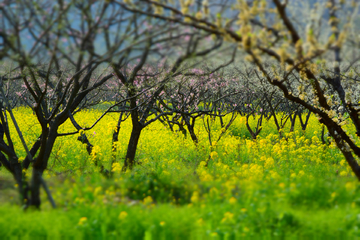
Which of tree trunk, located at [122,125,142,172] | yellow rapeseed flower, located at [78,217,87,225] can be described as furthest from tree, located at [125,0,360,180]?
tree trunk, located at [122,125,142,172]

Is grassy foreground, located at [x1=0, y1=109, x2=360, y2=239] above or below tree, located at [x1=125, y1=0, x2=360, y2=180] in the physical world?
below

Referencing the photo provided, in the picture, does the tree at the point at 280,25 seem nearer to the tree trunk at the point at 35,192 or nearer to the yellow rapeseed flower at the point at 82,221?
the yellow rapeseed flower at the point at 82,221

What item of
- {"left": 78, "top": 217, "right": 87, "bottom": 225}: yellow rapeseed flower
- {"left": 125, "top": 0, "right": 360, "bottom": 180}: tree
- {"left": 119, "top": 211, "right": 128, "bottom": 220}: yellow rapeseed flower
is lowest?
{"left": 78, "top": 217, "right": 87, "bottom": 225}: yellow rapeseed flower

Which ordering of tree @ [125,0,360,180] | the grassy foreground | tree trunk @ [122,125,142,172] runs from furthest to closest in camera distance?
1. tree trunk @ [122,125,142,172]
2. the grassy foreground
3. tree @ [125,0,360,180]

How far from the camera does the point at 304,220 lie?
343cm

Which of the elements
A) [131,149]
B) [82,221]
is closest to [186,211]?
[82,221]

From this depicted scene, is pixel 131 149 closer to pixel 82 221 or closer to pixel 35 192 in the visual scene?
pixel 35 192

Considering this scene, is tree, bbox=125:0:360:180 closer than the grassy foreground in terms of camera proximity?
Yes

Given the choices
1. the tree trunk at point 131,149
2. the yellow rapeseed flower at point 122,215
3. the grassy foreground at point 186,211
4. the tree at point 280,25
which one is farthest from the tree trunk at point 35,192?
the tree trunk at point 131,149

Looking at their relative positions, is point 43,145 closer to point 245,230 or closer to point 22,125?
point 245,230

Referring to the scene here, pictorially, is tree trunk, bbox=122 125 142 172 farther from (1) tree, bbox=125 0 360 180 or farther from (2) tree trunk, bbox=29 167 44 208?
(1) tree, bbox=125 0 360 180

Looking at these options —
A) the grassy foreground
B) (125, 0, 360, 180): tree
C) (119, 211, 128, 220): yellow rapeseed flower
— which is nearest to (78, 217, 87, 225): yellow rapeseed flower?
the grassy foreground

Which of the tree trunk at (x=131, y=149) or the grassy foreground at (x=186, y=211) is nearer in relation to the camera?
the grassy foreground at (x=186, y=211)

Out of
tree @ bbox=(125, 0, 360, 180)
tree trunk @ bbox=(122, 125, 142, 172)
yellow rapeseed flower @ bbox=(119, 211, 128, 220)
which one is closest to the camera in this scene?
tree @ bbox=(125, 0, 360, 180)
